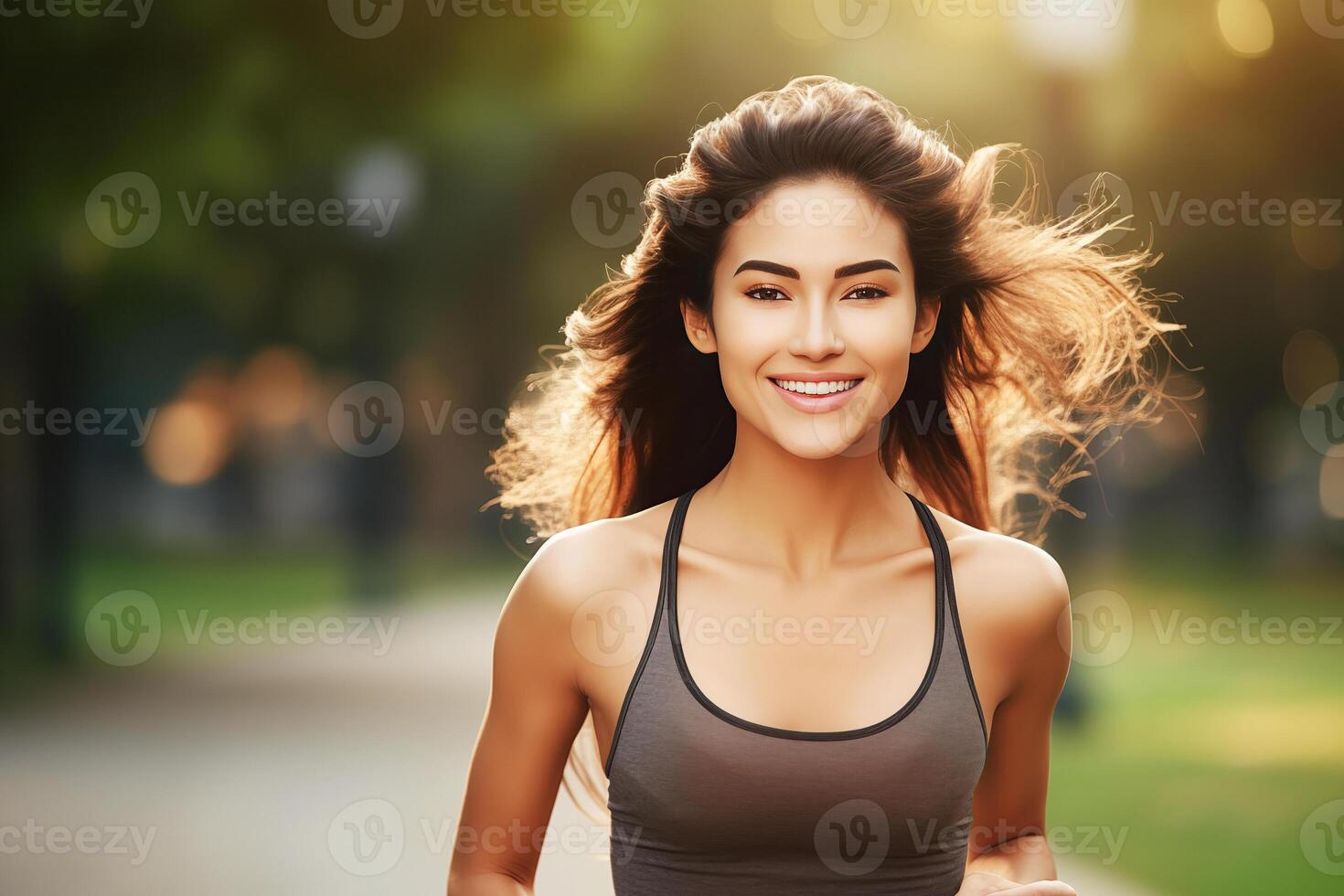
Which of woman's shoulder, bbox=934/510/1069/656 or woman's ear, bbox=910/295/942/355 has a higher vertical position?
woman's ear, bbox=910/295/942/355

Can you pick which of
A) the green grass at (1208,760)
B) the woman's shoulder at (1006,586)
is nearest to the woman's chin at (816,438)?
the woman's shoulder at (1006,586)

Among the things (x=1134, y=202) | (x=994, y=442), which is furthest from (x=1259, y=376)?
(x=994, y=442)

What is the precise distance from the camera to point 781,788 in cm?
252

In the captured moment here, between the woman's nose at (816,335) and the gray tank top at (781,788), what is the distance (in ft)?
1.87

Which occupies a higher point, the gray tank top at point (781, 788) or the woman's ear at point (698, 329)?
the woman's ear at point (698, 329)

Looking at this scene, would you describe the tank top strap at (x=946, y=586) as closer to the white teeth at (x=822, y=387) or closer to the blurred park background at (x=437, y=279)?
the white teeth at (x=822, y=387)

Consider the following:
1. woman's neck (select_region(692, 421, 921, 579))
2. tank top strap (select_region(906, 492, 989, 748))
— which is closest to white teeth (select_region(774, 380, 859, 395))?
woman's neck (select_region(692, 421, 921, 579))

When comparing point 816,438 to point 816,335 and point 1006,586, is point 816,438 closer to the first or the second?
point 816,335

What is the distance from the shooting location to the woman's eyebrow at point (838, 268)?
2650mm

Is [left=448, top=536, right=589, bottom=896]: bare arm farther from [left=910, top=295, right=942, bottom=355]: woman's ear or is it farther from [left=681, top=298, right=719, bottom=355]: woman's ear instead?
[left=910, top=295, right=942, bottom=355]: woman's ear

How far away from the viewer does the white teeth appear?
2656 mm

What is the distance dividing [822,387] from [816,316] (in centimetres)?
14

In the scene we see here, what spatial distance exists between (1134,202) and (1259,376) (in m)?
7.23

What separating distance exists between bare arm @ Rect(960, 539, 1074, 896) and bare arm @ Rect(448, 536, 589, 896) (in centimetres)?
88
